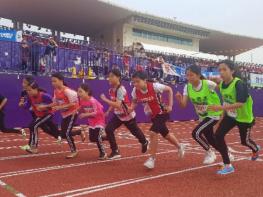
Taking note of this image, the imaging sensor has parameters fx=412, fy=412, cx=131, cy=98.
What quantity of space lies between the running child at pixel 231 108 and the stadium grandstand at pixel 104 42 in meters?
9.31

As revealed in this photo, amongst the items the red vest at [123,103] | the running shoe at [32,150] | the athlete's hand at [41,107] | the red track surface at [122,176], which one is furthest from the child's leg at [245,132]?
the running shoe at [32,150]

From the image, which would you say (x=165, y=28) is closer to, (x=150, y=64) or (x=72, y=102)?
(x=150, y=64)

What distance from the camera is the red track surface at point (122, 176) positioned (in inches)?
212

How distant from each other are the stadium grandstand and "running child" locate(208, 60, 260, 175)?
9306mm

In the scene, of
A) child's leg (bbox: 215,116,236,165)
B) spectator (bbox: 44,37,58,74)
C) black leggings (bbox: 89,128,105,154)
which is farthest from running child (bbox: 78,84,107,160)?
spectator (bbox: 44,37,58,74)

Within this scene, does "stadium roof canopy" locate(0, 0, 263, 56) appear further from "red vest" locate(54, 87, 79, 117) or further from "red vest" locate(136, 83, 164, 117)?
"red vest" locate(136, 83, 164, 117)

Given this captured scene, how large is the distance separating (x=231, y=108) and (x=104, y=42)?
1246 inches

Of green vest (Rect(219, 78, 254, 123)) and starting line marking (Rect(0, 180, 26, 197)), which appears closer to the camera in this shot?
starting line marking (Rect(0, 180, 26, 197))

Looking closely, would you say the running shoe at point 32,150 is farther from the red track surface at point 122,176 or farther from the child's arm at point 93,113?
the child's arm at point 93,113

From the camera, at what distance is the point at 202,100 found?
23.3ft

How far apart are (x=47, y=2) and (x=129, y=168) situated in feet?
105

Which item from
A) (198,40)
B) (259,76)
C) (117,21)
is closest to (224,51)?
(198,40)

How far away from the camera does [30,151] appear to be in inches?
344

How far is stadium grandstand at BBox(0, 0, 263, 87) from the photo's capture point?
15078 mm
